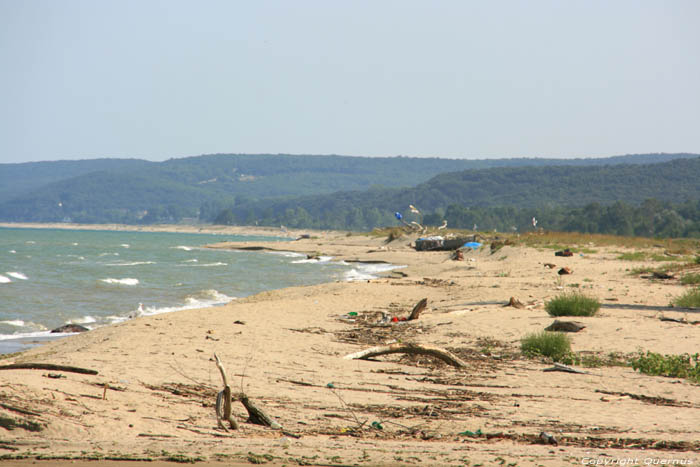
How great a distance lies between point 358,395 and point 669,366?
4661mm

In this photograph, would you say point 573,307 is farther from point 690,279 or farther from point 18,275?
point 18,275

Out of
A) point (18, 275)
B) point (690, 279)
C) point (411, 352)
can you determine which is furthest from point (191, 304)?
point (18, 275)

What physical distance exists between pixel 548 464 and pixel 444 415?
204 centimetres

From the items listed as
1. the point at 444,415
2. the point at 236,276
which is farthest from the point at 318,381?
the point at 236,276

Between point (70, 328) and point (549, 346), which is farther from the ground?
point (549, 346)

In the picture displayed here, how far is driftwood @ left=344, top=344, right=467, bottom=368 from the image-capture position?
987 cm

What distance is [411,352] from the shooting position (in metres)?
10.1

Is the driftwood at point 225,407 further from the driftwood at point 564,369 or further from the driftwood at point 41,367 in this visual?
the driftwood at point 564,369

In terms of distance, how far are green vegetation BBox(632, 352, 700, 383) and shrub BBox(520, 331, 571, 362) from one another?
108 centimetres

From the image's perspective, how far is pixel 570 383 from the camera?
8.84 metres

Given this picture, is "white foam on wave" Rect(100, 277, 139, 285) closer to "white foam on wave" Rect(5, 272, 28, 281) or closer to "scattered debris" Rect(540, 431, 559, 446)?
"white foam on wave" Rect(5, 272, 28, 281)

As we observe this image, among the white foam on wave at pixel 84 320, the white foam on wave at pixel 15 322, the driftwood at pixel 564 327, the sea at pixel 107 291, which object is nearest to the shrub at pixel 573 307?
the driftwood at pixel 564 327

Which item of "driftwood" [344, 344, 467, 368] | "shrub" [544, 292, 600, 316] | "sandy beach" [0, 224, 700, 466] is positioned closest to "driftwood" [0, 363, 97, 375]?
"sandy beach" [0, 224, 700, 466]

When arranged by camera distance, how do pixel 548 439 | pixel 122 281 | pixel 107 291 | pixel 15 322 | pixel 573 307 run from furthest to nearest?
pixel 122 281 → pixel 107 291 → pixel 15 322 → pixel 573 307 → pixel 548 439
